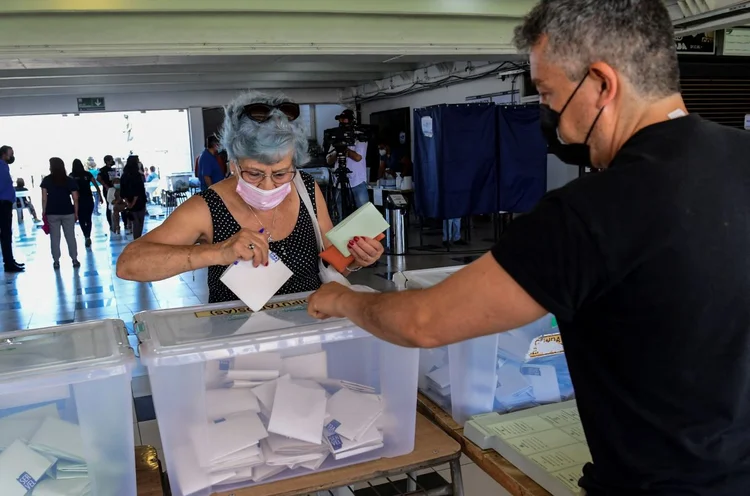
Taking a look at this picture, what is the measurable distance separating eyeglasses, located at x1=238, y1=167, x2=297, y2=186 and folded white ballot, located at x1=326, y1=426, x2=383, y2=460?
30.8 inches

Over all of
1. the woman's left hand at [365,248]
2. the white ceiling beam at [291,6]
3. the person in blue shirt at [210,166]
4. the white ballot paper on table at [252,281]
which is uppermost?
the white ceiling beam at [291,6]

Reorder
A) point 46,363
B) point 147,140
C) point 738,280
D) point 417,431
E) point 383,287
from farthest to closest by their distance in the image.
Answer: point 147,140
point 383,287
point 417,431
point 46,363
point 738,280

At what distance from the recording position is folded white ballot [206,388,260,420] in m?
1.23

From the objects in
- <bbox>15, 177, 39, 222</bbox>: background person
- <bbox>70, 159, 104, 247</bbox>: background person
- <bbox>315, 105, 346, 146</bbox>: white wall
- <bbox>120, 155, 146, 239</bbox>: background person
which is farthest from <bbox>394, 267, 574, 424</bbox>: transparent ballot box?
<bbox>15, 177, 39, 222</bbox>: background person

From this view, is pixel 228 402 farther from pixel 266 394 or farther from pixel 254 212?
pixel 254 212

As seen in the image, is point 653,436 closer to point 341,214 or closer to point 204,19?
point 204,19

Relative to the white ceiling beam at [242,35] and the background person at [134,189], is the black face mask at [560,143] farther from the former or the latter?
the background person at [134,189]

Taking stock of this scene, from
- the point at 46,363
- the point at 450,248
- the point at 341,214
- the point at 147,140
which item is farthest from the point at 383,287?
the point at 147,140

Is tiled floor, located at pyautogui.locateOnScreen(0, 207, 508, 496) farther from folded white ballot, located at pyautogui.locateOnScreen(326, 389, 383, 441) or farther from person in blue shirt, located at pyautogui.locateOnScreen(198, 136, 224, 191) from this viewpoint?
folded white ballot, located at pyautogui.locateOnScreen(326, 389, 383, 441)

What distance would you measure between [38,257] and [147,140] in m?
8.61

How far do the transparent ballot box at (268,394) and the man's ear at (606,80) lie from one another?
694 millimetres

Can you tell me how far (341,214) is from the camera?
30.6 feet

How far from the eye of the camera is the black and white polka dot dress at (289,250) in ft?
5.81

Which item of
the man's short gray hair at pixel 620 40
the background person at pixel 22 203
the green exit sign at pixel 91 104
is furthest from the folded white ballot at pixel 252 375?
the background person at pixel 22 203
